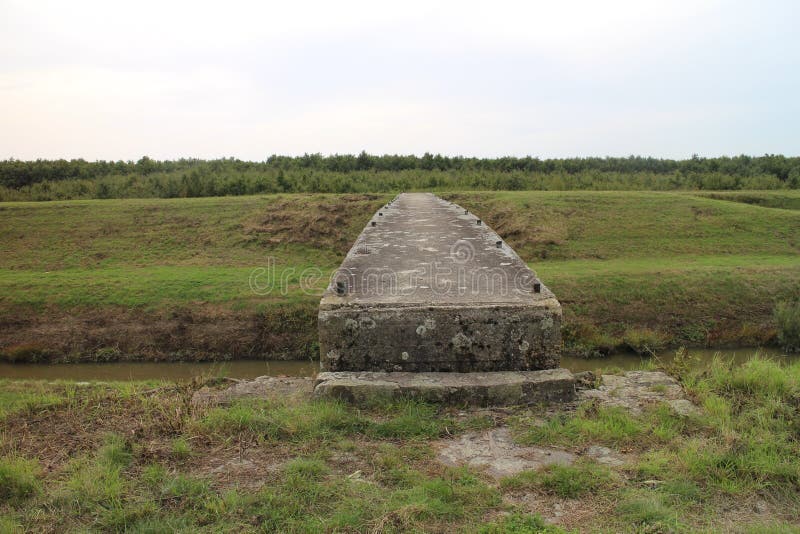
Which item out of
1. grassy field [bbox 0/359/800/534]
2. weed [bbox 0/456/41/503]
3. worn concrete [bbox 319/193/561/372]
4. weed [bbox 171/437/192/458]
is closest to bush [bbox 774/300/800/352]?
grassy field [bbox 0/359/800/534]

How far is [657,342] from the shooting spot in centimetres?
1341

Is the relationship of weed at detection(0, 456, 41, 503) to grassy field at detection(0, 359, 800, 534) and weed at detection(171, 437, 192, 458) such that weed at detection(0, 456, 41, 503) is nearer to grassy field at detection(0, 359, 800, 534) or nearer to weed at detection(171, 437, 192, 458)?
grassy field at detection(0, 359, 800, 534)

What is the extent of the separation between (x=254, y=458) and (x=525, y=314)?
2.27m

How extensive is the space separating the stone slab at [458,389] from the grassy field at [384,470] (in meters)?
0.10

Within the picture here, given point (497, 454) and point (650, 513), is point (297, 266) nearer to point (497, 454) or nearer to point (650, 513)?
point (497, 454)

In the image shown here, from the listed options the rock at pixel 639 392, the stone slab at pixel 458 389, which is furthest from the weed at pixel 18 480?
the rock at pixel 639 392

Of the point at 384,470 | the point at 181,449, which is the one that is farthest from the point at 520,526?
the point at 181,449

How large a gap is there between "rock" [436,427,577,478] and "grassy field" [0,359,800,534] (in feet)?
0.29

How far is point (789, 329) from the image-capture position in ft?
43.2

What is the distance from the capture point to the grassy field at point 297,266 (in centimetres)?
1407

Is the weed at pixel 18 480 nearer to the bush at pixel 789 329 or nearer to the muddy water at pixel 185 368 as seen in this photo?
the muddy water at pixel 185 368

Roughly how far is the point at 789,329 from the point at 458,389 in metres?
12.9

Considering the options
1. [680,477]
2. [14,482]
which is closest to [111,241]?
[14,482]

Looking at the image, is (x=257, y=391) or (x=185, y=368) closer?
(x=257, y=391)
